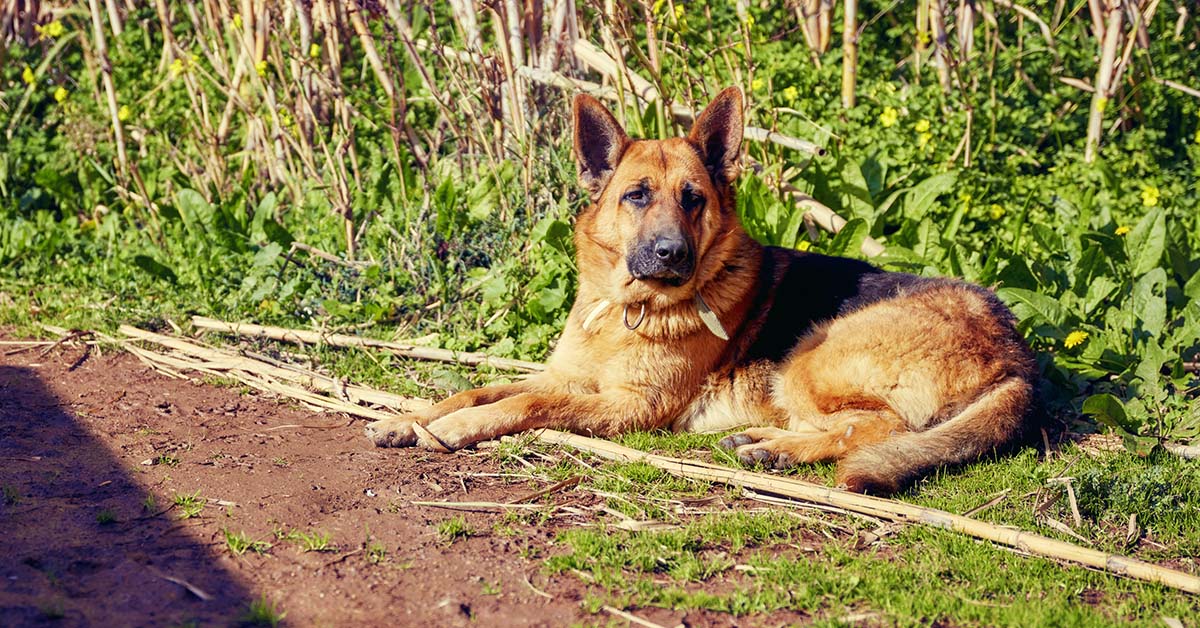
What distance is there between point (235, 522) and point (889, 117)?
5.54m

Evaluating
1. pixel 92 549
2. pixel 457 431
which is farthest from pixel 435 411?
pixel 92 549

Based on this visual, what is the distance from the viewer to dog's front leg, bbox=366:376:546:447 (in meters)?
4.79

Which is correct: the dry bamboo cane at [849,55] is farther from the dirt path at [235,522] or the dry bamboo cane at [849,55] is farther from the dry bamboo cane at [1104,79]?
the dirt path at [235,522]

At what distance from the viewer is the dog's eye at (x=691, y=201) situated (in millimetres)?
5008

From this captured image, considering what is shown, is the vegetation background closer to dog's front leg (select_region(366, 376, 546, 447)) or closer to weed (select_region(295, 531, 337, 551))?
dog's front leg (select_region(366, 376, 546, 447))

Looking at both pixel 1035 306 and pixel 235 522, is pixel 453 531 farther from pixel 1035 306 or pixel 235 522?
pixel 1035 306

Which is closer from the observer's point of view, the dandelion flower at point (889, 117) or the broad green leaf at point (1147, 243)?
the broad green leaf at point (1147, 243)

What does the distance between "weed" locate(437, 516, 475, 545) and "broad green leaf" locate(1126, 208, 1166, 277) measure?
14.2ft

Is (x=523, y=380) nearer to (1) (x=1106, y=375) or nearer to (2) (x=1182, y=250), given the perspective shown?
(1) (x=1106, y=375)

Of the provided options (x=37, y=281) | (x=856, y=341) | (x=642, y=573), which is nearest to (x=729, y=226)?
(x=856, y=341)

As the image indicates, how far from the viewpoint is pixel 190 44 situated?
30.1 ft

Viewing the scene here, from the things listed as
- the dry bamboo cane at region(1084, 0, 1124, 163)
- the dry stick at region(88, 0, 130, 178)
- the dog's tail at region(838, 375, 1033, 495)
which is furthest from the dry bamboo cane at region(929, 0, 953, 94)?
the dry stick at region(88, 0, 130, 178)

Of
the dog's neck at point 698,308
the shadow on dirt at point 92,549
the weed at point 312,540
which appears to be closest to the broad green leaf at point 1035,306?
the dog's neck at point 698,308

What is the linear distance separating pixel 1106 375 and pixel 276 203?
5376 millimetres
